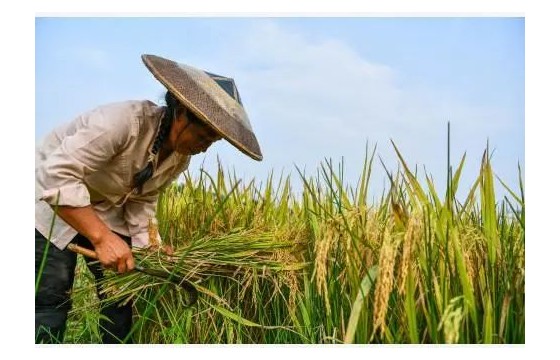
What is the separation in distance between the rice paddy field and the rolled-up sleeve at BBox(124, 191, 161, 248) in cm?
17

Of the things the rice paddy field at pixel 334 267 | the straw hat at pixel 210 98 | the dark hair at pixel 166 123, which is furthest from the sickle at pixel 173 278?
the straw hat at pixel 210 98

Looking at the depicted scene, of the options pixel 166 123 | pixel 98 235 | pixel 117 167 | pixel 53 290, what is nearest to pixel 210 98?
pixel 166 123

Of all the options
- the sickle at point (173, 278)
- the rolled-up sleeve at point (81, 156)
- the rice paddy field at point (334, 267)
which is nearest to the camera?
the rice paddy field at point (334, 267)

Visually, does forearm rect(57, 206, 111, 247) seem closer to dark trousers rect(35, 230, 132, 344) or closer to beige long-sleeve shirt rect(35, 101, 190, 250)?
beige long-sleeve shirt rect(35, 101, 190, 250)

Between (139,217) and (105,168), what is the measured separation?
0.96 ft

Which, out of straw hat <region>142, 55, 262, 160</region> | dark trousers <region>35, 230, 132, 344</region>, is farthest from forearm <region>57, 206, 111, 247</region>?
straw hat <region>142, 55, 262, 160</region>

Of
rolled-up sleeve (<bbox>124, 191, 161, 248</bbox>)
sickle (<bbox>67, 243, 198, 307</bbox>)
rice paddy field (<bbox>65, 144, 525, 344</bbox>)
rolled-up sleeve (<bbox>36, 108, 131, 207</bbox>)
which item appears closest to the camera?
rice paddy field (<bbox>65, 144, 525, 344</bbox>)

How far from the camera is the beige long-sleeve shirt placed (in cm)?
194

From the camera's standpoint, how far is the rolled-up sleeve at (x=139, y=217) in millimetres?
2367

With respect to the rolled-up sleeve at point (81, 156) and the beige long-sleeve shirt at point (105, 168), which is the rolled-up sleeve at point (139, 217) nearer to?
the beige long-sleeve shirt at point (105, 168)

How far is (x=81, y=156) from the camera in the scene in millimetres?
1963
